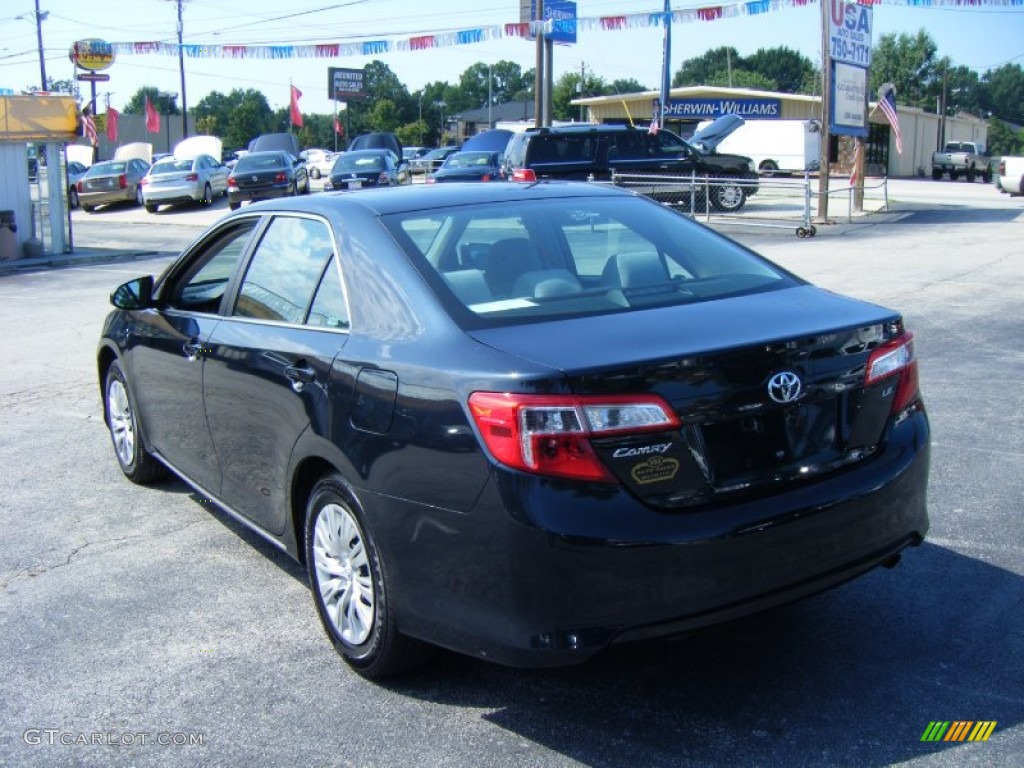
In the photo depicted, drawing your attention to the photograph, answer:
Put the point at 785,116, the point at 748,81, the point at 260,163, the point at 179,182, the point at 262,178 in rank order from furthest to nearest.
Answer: the point at 748,81
the point at 785,116
the point at 179,182
the point at 260,163
the point at 262,178

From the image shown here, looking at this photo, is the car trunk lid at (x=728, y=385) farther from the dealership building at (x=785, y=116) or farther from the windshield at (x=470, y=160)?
the dealership building at (x=785, y=116)

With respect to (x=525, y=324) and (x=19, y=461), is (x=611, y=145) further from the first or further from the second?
(x=525, y=324)

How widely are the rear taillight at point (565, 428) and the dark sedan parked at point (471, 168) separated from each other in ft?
69.7

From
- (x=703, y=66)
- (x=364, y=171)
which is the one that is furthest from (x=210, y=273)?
(x=703, y=66)

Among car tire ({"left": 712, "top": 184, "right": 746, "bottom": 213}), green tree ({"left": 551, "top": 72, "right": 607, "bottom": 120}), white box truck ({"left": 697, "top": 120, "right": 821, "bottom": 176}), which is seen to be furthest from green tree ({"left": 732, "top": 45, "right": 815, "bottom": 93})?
car tire ({"left": 712, "top": 184, "right": 746, "bottom": 213})

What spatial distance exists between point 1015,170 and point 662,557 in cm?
3438

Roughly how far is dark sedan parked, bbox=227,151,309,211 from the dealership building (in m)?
28.1

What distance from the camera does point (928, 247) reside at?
18234 millimetres

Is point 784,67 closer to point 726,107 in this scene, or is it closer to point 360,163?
point 726,107

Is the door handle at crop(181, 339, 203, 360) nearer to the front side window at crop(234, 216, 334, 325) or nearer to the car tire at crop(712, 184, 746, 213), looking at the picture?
the front side window at crop(234, 216, 334, 325)

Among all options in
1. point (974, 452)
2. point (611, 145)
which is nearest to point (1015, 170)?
point (611, 145)

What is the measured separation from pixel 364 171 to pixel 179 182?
6.79 metres

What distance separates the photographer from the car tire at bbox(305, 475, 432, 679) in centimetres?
363

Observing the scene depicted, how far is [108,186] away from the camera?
36.4 m
